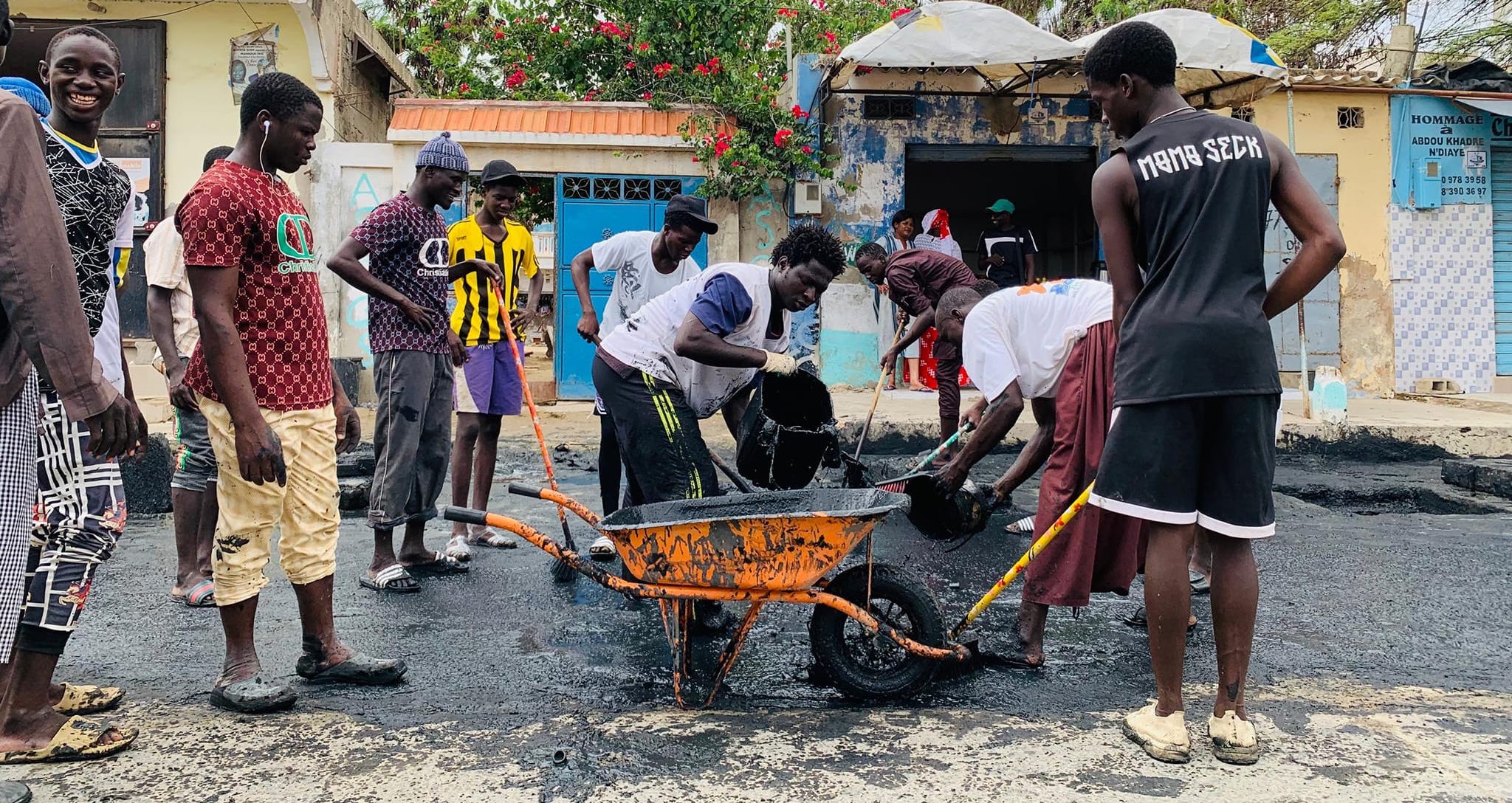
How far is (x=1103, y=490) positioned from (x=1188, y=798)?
2.53 feet

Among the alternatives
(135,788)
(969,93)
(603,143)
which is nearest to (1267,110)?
(969,93)

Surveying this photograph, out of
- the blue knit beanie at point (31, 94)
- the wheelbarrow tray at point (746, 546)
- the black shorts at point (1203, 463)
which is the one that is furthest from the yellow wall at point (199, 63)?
the black shorts at point (1203, 463)

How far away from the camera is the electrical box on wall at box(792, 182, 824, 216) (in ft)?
37.6

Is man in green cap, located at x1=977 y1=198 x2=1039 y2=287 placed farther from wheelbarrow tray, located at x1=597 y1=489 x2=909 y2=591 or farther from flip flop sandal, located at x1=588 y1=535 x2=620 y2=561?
wheelbarrow tray, located at x1=597 y1=489 x2=909 y2=591

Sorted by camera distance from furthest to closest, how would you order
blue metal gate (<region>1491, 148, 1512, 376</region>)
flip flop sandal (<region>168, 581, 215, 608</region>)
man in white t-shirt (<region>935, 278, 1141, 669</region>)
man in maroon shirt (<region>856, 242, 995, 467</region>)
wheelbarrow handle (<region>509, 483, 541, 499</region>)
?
1. blue metal gate (<region>1491, 148, 1512, 376</region>)
2. man in maroon shirt (<region>856, 242, 995, 467</region>)
3. flip flop sandal (<region>168, 581, 215, 608</region>)
4. man in white t-shirt (<region>935, 278, 1141, 669</region>)
5. wheelbarrow handle (<region>509, 483, 541, 499</region>)

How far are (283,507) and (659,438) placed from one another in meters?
1.26

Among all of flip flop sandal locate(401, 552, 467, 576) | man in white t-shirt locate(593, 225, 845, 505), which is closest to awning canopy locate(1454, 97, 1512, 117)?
man in white t-shirt locate(593, 225, 845, 505)

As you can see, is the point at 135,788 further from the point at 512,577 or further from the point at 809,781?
the point at 512,577

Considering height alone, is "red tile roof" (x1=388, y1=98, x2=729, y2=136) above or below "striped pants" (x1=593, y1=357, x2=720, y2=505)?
above

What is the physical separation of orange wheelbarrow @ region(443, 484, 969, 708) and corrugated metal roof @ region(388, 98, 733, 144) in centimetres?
882

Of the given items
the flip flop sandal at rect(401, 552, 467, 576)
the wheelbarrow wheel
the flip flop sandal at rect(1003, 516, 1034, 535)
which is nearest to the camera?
the wheelbarrow wheel

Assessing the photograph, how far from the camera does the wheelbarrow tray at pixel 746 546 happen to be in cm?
287

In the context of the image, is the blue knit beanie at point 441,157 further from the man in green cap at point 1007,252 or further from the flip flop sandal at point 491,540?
the man in green cap at point 1007,252

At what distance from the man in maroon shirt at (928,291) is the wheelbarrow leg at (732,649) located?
15.0 feet
